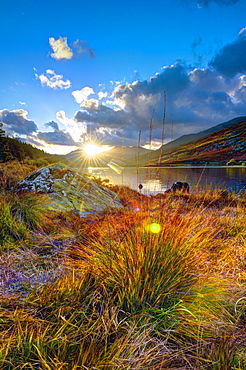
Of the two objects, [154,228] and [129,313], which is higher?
[154,228]

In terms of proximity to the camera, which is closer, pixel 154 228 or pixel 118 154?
pixel 154 228

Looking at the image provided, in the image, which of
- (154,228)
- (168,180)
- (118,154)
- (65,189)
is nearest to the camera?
(154,228)

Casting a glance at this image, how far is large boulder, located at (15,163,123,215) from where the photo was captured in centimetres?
608

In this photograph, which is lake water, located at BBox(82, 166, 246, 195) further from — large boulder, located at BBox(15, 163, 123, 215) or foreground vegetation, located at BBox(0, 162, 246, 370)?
large boulder, located at BBox(15, 163, 123, 215)

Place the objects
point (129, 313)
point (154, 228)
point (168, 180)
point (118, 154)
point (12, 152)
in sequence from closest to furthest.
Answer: point (129, 313) < point (154, 228) < point (168, 180) < point (118, 154) < point (12, 152)

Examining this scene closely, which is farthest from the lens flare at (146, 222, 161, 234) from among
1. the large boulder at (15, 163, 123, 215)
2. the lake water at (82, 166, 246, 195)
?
the large boulder at (15, 163, 123, 215)

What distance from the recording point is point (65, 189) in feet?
21.9

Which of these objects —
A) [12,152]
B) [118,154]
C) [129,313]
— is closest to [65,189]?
[118,154]

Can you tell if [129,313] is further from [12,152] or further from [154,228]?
[12,152]

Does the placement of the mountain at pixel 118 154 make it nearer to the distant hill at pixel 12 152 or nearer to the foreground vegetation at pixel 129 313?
the foreground vegetation at pixel 129 313

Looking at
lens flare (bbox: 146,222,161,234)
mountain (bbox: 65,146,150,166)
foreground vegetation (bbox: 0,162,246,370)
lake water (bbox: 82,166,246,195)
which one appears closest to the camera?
foreground vegetation (bbox: 0,162,246,370)

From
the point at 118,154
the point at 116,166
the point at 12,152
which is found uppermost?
the point at 12,152

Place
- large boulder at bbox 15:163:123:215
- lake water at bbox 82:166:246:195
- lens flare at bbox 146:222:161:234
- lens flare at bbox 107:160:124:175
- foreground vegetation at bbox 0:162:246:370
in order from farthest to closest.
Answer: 1. large boulder at bbox 15:163:123:215
2. lens flare at bbox 107:160:124:175
3. lake water at bbox 82:166:246:195
4. lens flare at bbox 146:222:161:234
5. foreground vegetation at bbox 0:162:246:370

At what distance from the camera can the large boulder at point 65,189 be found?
6.08m
